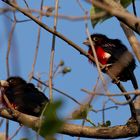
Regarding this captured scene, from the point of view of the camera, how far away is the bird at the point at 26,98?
18.6 ft

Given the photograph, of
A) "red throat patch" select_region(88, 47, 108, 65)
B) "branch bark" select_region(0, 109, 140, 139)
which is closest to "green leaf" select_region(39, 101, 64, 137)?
"branch bark" select_region(0, 109, 140, 139)

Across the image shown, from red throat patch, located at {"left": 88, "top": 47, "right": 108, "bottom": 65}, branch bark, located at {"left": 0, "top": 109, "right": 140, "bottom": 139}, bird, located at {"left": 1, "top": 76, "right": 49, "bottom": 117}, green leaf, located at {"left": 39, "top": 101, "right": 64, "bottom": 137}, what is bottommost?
green leaf, located at {"left": 39, "top": 101, "right": 64, "bottom": 137}

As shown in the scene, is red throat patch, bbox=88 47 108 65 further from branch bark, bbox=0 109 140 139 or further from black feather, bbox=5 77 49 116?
branch bark, bbox=0 109 140 139

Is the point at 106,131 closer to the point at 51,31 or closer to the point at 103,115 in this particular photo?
the point at 103,115

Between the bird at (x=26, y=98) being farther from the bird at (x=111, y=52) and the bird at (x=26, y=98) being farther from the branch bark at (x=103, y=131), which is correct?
the branch bark at (x=103, y=131)

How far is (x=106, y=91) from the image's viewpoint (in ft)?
6.32

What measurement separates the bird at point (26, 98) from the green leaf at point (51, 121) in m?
4.07

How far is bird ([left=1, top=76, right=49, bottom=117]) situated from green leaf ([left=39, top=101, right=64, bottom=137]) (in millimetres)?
4072

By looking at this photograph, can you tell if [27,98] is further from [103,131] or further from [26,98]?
[103,131]

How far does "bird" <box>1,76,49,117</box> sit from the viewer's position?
567 centimetres

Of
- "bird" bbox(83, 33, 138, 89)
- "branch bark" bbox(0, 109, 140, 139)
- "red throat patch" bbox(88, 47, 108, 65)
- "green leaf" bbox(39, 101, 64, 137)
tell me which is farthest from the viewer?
"red throat patch" bbox(88, 47, 108, 65)

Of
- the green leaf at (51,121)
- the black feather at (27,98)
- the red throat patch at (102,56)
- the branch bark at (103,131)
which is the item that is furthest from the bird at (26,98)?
the green leaf at (51,121)

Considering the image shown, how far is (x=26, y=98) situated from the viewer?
599cm

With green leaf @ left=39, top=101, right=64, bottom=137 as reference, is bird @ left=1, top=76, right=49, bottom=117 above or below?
above
